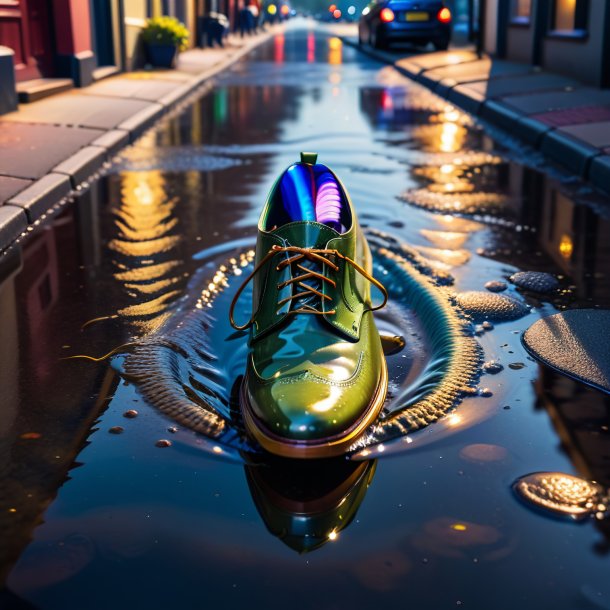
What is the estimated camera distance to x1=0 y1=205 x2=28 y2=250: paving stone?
180 inches

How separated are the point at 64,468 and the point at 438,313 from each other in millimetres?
1632

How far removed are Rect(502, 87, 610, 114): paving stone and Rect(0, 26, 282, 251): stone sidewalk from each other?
163 inches

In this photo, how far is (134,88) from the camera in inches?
479

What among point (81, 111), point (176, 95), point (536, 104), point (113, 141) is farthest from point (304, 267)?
point (176, 95)

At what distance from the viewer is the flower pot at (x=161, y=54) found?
15867 mm

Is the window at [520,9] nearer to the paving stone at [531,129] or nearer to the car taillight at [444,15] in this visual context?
the car taillight at [444,15]

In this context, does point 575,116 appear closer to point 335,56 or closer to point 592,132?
point 592,132

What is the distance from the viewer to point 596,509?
80.3 inches

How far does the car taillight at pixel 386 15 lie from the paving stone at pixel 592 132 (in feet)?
43.3

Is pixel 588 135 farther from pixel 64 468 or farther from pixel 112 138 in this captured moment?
pixel 64 468

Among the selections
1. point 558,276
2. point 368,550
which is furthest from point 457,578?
point 558,276

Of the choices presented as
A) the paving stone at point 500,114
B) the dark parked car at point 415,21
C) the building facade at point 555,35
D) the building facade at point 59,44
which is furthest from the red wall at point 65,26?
the dark parked car at point 415,21

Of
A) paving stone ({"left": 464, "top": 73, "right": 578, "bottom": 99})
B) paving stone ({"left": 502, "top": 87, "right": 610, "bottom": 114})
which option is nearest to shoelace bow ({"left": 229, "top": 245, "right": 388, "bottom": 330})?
paving stone ({"left": 502, "top": 87, "right": 610, "bottom": 114})

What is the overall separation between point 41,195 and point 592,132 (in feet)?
15.2
